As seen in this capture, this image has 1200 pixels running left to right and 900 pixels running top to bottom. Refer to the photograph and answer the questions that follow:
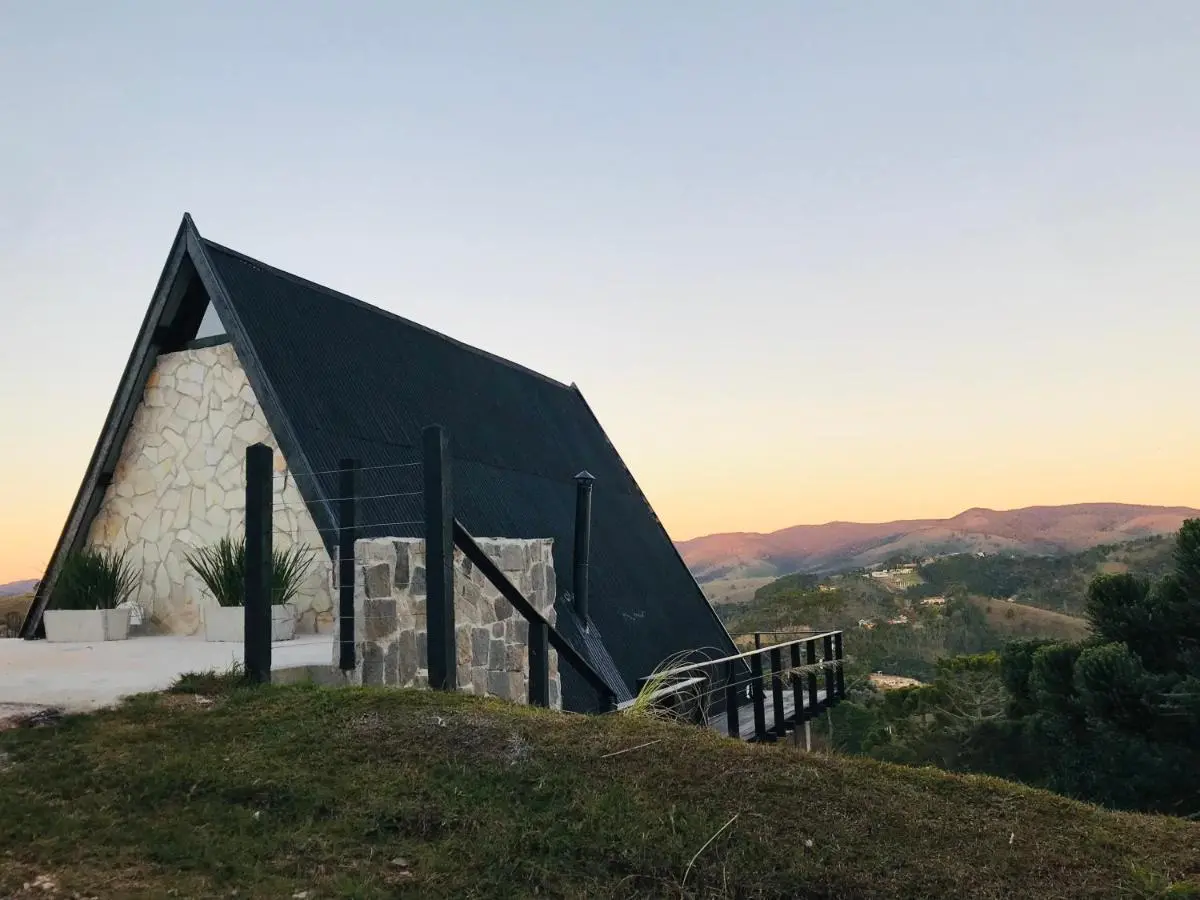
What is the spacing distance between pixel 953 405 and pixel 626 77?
31.2ft

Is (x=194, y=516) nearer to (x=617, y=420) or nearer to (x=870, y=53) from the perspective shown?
(x=617, y=420)

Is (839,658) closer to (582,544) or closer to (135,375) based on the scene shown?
(582,544)

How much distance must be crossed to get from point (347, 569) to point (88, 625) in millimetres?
4762

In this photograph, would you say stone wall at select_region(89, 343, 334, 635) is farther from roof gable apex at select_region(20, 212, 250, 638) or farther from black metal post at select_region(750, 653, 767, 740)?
black metal post at select_region(750, 653, 767, 740)

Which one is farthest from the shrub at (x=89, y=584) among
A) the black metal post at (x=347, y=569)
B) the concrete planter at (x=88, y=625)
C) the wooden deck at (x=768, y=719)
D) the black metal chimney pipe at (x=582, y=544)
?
the wooden deck at (x=768, y=719)

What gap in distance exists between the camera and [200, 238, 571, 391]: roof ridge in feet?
36.0

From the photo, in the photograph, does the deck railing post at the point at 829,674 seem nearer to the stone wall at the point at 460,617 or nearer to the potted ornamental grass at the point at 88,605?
the stone wall at the point at 460,617

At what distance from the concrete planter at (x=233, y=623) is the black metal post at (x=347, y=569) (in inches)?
83.9

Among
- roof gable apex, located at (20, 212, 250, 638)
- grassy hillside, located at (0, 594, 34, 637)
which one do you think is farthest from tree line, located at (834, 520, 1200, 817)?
grassy hillside, located at (0, 594, 34, 637)

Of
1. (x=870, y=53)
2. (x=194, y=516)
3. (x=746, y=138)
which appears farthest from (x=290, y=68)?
(x=870, y=53)

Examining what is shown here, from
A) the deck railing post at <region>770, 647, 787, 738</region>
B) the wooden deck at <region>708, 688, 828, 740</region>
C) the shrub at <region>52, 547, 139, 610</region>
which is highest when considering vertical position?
the shrub at <region>52, 547, 139, 610</region>

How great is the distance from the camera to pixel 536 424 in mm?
15758

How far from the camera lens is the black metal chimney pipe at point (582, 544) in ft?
38.0

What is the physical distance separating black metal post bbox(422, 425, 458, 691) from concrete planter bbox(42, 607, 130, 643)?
574cm
